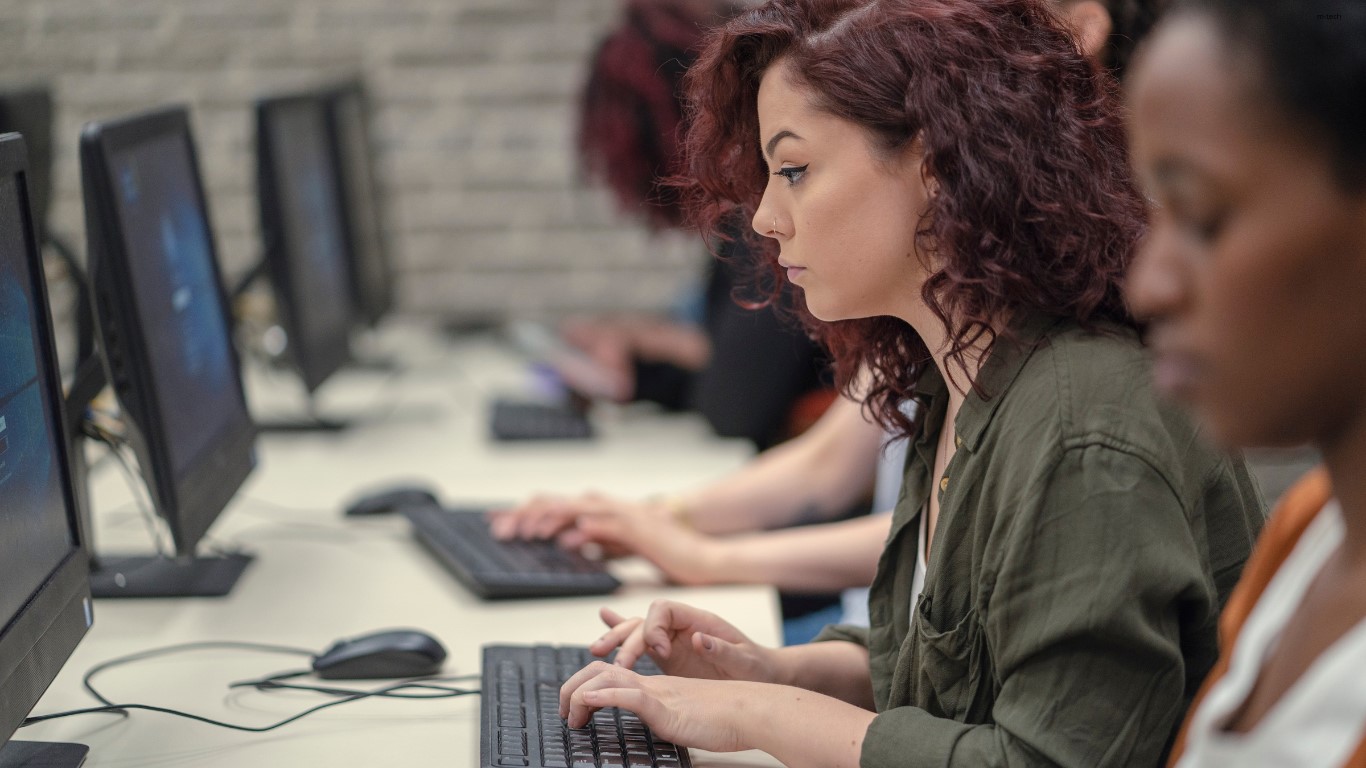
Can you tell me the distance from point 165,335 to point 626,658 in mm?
579

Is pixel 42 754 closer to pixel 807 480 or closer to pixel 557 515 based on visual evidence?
pixel 557 515

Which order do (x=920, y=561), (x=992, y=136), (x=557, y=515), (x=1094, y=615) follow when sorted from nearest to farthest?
(x=1094, y=615) → (x=992, y=136) → (x=920, y=561) → (x=557, y=515)

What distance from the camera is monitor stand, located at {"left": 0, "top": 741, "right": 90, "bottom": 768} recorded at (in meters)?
1.00

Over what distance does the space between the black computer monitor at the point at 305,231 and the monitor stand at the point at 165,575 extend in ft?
1.60

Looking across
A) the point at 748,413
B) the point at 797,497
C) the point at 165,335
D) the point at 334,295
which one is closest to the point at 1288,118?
the point at 165,335

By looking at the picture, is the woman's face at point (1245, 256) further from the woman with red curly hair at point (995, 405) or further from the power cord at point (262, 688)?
the power cord at point (262, 688)

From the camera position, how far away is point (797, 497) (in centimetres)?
177

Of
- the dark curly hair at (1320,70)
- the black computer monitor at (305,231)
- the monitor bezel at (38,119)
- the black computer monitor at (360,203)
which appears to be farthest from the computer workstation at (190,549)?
the black computer monitor at (360,203)

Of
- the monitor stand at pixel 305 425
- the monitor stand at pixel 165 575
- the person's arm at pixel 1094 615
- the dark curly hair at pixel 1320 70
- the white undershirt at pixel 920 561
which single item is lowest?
the monitor stand at pixel 305 425

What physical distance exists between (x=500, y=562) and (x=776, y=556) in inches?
12.5

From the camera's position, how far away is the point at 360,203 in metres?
2.56

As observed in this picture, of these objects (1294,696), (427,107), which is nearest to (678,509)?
(1294,696)

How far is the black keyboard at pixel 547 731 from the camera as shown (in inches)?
38.8

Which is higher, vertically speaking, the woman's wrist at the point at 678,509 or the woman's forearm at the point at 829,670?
the woman's forearm at the point at 829,670
